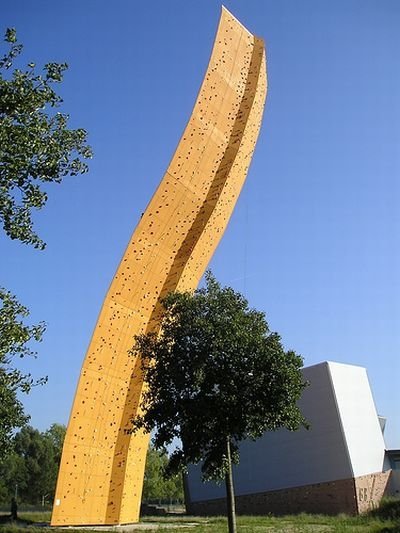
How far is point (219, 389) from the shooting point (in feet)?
49.0

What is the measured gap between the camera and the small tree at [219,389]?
48.6ft

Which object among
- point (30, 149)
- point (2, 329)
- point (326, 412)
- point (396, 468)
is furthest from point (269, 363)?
point (396, 468)

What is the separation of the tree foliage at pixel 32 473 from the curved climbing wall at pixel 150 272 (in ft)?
135

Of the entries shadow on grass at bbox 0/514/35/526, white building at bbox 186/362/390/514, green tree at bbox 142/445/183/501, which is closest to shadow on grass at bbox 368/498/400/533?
white building at bbox 186/362/390/514

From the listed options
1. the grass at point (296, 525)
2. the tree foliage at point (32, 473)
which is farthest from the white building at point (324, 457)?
the tree foliage at point (32, 473)

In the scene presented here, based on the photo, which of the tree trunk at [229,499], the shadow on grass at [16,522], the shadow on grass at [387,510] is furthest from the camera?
the shadow on grass at [387,510]

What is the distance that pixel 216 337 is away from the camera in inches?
592

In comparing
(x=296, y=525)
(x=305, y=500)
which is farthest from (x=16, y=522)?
(x=305, y=500)

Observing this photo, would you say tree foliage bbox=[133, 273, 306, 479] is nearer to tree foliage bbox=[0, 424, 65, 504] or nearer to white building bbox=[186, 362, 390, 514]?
white building bbox=[186, 362, 390, 514]

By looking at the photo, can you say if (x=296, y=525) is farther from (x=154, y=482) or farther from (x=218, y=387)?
(x=154, y=482)

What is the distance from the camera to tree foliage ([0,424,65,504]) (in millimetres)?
62812

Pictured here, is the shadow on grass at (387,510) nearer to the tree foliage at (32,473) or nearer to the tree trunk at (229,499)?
the tree trunk at (229,499)

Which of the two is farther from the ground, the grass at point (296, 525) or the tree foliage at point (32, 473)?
the tree foliage at point (32, 473)

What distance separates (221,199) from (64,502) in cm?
1436
